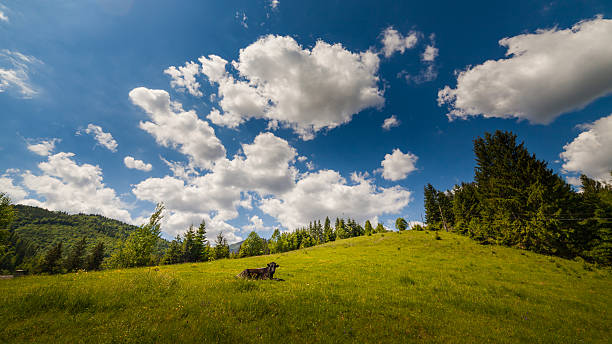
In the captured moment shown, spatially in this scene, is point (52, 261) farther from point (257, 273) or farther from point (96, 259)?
point (257, 273)

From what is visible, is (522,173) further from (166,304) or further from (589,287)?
(166,304)

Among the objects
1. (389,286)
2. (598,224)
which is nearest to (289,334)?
(389,286)

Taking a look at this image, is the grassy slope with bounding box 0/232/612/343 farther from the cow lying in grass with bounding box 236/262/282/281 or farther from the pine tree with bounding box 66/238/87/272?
the pine tree with bounding box 66/238/87/272

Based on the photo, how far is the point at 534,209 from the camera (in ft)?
97.6

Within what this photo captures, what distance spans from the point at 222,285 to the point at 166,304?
135 inches

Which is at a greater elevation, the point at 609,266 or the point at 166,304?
the point at 166,304

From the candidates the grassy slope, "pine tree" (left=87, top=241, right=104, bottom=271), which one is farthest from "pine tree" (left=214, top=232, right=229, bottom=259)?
the grassy slope

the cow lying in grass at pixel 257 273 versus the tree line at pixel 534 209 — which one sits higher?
the tree line at pixel 534 209

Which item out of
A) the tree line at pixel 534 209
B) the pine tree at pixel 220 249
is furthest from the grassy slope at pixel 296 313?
the pine tree at pixel 220 249

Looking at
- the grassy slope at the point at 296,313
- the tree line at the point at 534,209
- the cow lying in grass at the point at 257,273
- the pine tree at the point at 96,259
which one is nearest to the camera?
the grassy slope at the point at 296,313

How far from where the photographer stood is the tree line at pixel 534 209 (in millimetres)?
24797

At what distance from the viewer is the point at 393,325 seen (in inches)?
316

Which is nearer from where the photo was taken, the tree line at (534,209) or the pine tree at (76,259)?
the tree line at (534,209)

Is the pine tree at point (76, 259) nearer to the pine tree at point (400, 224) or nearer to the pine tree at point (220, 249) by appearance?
the pine tree at point (220, 249)
